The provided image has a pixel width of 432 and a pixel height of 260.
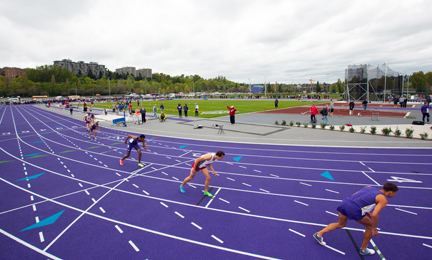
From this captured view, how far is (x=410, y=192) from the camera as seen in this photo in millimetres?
7574

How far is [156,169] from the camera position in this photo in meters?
10.3

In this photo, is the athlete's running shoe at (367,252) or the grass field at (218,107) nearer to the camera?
the athlete's running shoe at (367,252)

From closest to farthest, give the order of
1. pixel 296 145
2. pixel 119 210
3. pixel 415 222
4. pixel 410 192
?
pixel 415 222 < pixel 119 210 < pixel 410 192 < pixel 296 145

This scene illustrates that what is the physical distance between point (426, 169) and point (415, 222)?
545cm

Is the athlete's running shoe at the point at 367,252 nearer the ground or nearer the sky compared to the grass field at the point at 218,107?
nearer the ground

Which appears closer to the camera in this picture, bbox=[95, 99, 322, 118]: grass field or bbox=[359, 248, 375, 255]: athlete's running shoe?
bbox=[359, 248, 375, 255]: athlete's running shoe

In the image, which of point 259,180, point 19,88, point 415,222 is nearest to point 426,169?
point 415,222

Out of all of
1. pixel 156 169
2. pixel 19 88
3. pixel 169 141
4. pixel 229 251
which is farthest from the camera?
pixel 19 88

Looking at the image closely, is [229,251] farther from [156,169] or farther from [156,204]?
[156,169]

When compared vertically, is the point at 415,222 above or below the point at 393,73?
below

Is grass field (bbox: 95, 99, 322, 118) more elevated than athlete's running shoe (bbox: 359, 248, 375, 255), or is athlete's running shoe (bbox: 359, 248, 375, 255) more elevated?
grass field (bbox: 95, 99, 322, 118)

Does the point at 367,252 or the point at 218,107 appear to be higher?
the point at 218,107

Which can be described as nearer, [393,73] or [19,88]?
[393,73]

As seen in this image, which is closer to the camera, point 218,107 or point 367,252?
point 367,252
